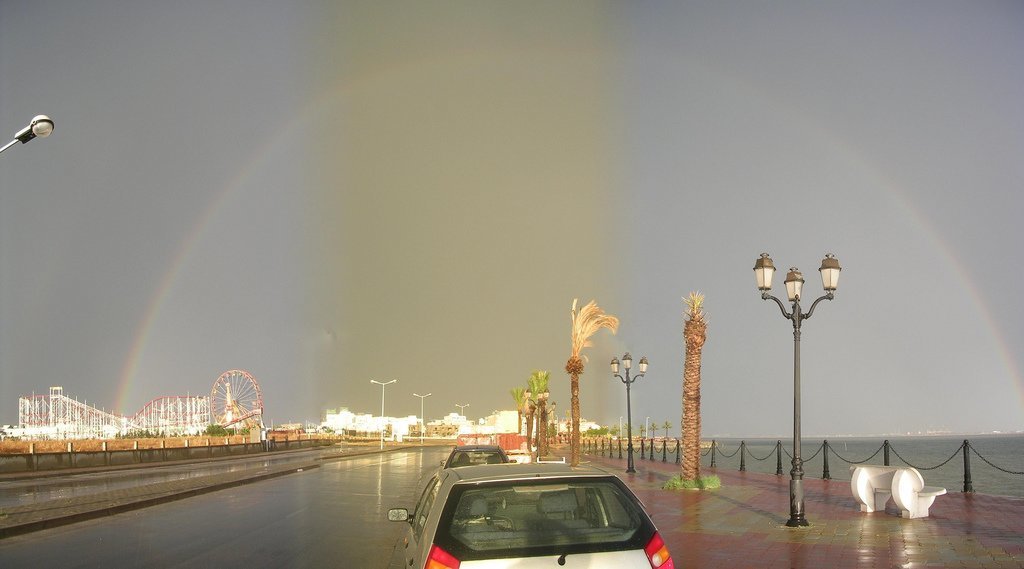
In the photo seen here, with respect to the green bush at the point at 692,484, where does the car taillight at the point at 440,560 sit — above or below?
above

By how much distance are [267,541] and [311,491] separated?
12.5 metres

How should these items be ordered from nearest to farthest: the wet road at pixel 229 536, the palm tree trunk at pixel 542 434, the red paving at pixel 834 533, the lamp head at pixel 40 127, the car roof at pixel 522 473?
the car roof at pixel 522 473 < the red paving at pixel 834 533 < the wet road at pixel 229 536 < the lamp head at pixel 40 127 < the palm tree trunk at pixel 542 434

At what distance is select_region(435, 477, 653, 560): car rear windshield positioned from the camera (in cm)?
507

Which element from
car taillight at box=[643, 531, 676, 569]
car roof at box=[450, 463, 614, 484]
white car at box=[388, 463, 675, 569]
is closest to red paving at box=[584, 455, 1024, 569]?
white car at box=[388, 463, 675, 569]

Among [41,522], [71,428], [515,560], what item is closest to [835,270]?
[515,560]

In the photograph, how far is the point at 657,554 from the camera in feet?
16.9

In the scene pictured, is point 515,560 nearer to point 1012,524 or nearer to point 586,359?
point 1012,524

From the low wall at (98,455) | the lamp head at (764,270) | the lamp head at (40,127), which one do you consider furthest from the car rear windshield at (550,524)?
the low wall at (98,455)

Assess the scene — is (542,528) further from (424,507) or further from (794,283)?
(794,283)

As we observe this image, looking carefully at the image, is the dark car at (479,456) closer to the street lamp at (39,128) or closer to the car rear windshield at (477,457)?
the car rear windshield at (477,457)

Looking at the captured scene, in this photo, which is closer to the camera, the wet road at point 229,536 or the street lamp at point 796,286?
the wet road at point 229,536

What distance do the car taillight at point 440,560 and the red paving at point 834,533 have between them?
6.28 metres

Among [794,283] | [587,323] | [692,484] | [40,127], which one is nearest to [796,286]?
[794,283]

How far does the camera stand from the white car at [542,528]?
196 inches
